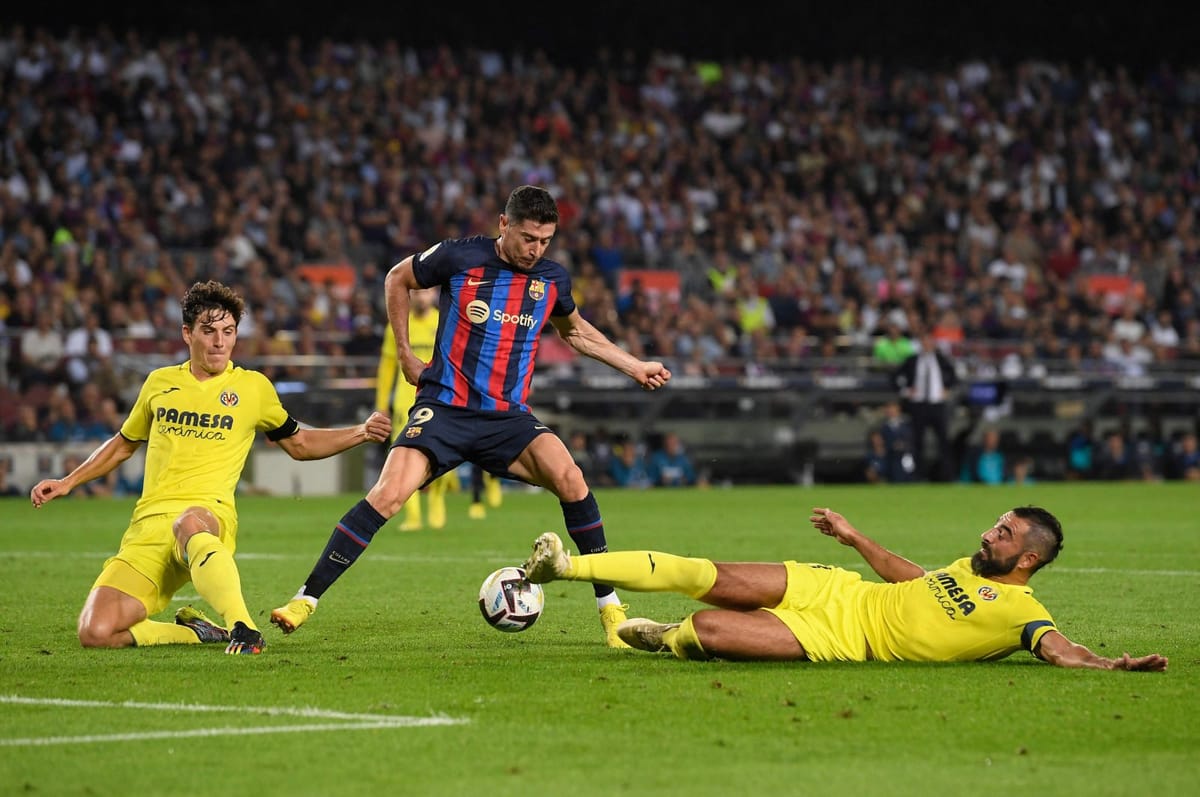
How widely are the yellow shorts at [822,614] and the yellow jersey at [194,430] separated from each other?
2.66 m

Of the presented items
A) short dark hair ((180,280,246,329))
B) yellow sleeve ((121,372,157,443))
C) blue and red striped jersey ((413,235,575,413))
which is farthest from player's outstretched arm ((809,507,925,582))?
yellow sleeve ((121,372,157,443))

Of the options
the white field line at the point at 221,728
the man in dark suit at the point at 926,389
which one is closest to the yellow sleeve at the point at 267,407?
the white field line at the point at 221,728

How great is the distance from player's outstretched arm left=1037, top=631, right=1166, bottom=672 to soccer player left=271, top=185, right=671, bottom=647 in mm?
2033

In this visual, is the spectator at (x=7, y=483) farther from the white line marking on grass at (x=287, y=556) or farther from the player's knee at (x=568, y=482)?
the player's knee at (x=568, y=482)

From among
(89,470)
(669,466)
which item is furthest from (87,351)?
(89,470)

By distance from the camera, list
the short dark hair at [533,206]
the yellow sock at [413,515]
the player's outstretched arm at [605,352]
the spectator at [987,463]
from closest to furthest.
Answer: the short dark hair at [533,206] < the player's outstretched arm at [605,352] < the yellow sock at [413,515] < the spectator at [987,463]

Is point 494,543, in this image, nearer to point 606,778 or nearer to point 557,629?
point 557,629

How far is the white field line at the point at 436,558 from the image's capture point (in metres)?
11.9

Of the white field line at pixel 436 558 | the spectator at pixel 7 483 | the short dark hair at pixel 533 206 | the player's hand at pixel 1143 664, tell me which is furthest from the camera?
the spectator at pixel 7 483

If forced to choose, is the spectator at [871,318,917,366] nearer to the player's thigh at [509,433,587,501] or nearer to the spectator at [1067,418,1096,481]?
the spectator at [1067,418,1096,481]

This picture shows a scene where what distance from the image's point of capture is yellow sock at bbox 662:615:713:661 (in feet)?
23.7

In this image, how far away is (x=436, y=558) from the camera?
13.0m

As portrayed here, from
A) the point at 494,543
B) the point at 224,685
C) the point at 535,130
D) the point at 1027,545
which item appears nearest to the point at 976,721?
the point at 1027,545

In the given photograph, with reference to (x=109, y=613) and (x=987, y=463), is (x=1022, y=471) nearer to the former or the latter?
(x=987, y=463)
